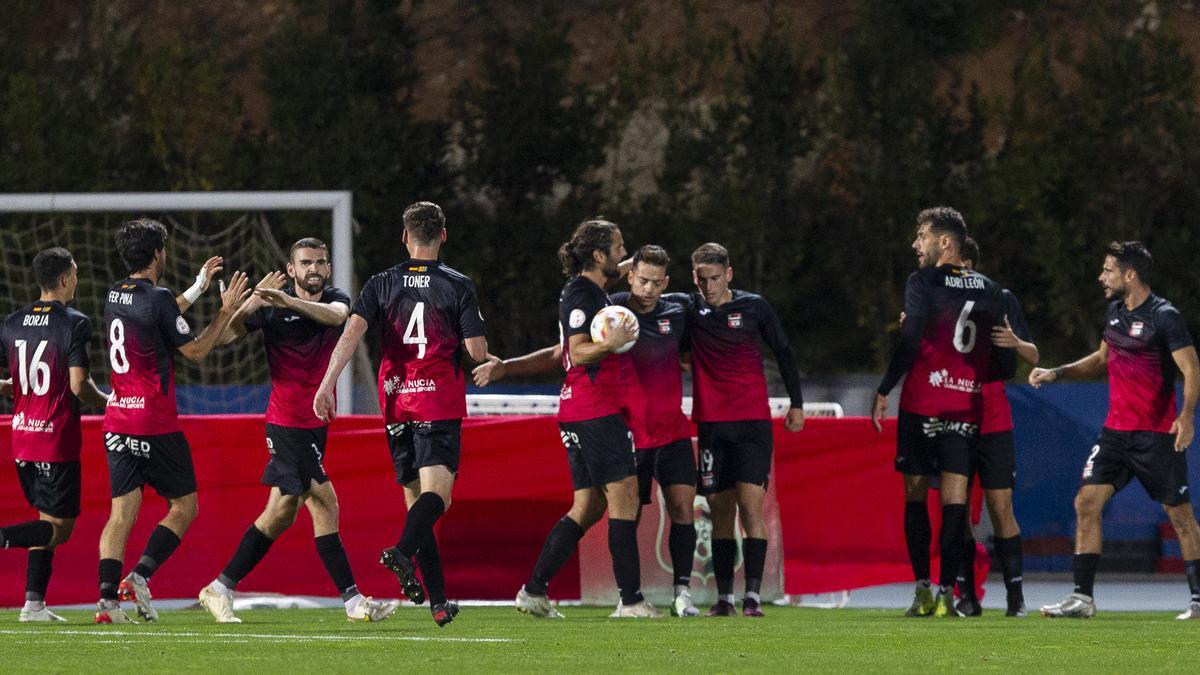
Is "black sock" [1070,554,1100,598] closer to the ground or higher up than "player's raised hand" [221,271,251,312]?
closer to the ground

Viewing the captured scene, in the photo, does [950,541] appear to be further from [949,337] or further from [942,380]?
[949,337]

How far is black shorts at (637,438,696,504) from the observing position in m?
10.0

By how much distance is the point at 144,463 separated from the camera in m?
9.16

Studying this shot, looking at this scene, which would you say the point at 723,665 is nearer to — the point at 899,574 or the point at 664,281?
the point at 664,281

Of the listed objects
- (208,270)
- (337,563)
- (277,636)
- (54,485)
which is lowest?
(277,636)

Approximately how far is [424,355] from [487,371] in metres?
0.36

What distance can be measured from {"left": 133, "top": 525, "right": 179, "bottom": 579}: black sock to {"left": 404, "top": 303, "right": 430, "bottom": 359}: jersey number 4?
1.73m

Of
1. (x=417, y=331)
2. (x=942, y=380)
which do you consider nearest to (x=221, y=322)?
(x=417, y=331)

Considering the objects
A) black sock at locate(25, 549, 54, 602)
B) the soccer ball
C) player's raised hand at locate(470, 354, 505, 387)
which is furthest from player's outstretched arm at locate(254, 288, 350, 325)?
black sock at locate(25, 549, 54, 602)

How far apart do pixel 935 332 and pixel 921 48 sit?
1917cm

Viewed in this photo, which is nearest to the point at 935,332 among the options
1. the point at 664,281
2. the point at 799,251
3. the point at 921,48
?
the point at 664,281

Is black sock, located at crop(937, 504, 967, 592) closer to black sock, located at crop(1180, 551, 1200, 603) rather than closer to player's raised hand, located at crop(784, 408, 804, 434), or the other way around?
player's raised hand, located at crop(784, 408, 804, 434)

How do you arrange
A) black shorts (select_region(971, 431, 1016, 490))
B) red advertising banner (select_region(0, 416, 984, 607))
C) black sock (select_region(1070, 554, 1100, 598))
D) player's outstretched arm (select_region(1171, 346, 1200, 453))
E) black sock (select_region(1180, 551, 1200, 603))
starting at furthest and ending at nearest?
1. red advertising banner (select_region(0, 416, 984, 607))
2. black shorts (select_region(971, 431, 1016, 490))
3. black sock (select_region(1070, 554, 1100, 598))
4. black sock (select_region(1180, 551, 1200, 603))
5. player's outstretched arm (select_region(1171, 346, 1200, 453))

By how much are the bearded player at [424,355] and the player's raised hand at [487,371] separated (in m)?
0.09
